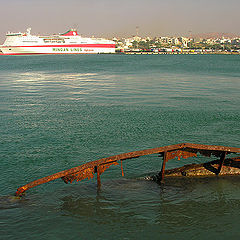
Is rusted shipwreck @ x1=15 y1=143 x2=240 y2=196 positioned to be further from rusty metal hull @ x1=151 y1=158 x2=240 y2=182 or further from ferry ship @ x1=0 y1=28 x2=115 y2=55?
ferry ship @ x1=0 y1=28 x2=115 y2=55

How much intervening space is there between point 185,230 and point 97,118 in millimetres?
13998

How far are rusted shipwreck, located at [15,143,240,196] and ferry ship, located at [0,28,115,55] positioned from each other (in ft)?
525

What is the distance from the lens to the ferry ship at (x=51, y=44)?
157 m

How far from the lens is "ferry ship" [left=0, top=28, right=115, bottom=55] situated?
156625 mm

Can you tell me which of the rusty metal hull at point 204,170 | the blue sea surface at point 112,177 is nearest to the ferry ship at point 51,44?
the blue sea surface at point 112,177

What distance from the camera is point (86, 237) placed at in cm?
782

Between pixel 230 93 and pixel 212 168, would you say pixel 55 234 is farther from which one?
pixel 230 93

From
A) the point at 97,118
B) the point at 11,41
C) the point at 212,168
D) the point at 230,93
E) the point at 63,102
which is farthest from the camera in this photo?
the point at 11,41

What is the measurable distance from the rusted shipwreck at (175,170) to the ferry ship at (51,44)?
159989mm

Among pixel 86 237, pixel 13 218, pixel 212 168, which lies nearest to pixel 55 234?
pixel 86 237

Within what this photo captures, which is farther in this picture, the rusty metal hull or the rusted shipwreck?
the rusty metal hull

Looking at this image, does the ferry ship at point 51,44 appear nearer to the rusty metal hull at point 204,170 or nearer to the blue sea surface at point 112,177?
the blue sea surface at point 112,177

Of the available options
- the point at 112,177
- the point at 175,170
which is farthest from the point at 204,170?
the point at 112,177

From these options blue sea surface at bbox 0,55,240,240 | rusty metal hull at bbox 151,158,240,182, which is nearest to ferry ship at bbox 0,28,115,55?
blue sea surface at bbox 0,55,240,240
